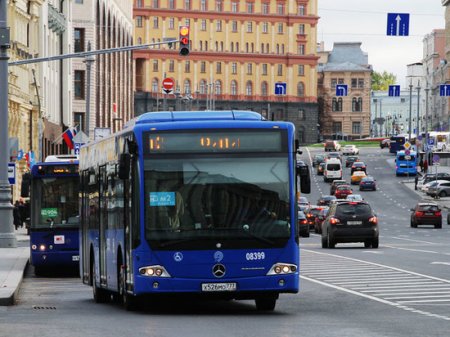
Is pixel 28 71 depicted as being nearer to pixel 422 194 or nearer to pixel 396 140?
pixel 422 194

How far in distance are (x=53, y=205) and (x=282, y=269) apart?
14469 mm

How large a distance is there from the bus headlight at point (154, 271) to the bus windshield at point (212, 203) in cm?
27

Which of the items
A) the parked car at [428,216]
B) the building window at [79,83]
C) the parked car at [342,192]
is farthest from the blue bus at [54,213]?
the building window at [79,83]

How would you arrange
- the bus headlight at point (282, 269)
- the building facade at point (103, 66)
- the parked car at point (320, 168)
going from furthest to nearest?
the parked car at point (320, 168) → the building facade at point (103, 66) → the bus headlight at point (282, 269)

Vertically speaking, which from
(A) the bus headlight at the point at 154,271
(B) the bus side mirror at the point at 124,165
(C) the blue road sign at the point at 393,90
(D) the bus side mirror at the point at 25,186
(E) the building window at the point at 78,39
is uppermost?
(E) the building window at the point at 78,39

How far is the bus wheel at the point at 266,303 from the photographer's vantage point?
20.4 metres

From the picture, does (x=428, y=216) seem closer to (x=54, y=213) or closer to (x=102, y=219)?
(x=54, y=213)

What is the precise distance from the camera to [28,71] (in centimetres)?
7762

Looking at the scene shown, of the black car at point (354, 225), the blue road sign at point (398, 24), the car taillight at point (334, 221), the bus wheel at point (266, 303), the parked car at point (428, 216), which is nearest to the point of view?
the bus wheel at point (266, 303)

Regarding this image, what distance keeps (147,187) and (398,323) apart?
3.82 m

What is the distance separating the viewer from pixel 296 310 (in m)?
20.7

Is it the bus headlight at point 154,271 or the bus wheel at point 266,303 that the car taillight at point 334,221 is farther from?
the bus headlight at point 154,271

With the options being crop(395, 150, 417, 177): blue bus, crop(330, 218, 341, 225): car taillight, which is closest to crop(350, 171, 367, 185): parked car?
crop(395, 150, 417, 177): blue bus

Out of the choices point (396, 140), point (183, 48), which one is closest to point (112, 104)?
point (396, 140)
